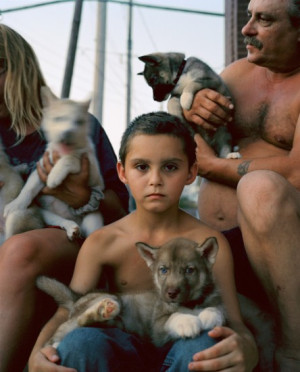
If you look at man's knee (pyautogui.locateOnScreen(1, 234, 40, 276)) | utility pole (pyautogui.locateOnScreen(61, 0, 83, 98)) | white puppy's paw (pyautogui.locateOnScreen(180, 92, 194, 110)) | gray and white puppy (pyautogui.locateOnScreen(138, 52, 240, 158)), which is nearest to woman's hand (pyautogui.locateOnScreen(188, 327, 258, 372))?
man's knee (pyautogui.locateOnScreen(1, 234, 40, 276))

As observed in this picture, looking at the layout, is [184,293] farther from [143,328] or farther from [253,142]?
[253,142]

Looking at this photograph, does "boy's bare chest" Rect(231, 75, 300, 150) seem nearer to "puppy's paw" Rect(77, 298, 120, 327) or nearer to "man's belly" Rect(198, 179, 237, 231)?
"man's belly" Rect(198, 179, 237, 231)

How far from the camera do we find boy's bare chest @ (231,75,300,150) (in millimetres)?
3128

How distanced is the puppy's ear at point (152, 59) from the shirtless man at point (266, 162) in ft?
2.25

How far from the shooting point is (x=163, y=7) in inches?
333

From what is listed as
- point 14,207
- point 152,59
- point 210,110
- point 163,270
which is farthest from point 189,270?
point 152,59

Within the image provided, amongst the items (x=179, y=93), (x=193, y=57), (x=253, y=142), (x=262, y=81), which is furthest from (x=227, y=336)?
(x=193, y=57)

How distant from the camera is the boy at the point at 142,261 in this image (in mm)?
1884

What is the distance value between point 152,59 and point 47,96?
1365 millimetres

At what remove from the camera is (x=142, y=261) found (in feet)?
8.00

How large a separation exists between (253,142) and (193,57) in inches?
46.7

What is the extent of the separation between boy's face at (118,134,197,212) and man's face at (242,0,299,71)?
1135mm

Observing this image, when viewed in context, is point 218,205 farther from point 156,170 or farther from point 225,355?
point 225,355

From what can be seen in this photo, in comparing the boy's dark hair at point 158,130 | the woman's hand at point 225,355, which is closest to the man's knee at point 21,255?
the boy's dark hair at point 158,130
